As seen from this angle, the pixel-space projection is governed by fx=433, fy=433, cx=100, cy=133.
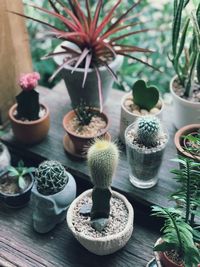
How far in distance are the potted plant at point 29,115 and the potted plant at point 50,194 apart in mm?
218

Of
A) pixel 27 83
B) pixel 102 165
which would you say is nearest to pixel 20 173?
pixel 27 83

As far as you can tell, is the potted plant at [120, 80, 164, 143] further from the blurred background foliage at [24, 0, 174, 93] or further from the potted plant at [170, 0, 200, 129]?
the blurred background foliage at [24, 0, 174, 93]

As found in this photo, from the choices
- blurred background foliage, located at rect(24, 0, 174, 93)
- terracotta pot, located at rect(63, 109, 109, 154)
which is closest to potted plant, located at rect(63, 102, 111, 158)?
terracotta pot, located at rect(63, 109, 109, 154)

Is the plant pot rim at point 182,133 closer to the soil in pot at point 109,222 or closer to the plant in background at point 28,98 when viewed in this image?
the soil in pot at point 109,222

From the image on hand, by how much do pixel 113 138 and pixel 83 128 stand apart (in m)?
0.13

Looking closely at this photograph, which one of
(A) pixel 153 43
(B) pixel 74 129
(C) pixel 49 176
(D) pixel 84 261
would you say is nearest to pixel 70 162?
(B) pixel 74 129

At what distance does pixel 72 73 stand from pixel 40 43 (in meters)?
0.57

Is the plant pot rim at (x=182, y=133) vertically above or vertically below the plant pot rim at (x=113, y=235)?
above

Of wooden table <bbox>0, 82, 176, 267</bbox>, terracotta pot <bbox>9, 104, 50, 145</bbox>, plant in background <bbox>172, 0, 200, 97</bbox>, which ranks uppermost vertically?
plant in background <bbox>172, 0, 200, 97</bbox>

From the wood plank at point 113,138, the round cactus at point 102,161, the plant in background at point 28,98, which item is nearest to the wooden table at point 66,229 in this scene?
the wood plank at point 113,138

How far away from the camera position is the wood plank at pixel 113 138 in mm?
1193

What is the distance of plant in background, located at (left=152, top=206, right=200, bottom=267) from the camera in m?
0.89

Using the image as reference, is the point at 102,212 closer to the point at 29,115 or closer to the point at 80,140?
the point at 80,140

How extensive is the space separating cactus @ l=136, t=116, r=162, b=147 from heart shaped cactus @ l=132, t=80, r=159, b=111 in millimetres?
129
